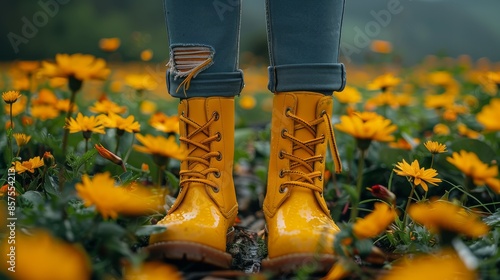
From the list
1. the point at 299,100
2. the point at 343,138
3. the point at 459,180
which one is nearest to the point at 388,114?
the point at 343,138

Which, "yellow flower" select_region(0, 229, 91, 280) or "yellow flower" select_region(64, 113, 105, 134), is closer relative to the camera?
"yellow flower" select_region(0, 229, 91, 280)

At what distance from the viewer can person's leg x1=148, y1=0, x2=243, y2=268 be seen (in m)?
1.16

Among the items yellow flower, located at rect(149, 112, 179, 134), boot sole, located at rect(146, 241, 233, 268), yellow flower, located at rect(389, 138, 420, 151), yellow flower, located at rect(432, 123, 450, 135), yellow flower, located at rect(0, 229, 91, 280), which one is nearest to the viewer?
yellow flower, located at rect(0, 229, 91, 280)

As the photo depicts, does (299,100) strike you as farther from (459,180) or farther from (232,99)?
(459,180)

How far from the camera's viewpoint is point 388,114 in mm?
2340

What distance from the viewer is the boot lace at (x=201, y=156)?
1.18 metres

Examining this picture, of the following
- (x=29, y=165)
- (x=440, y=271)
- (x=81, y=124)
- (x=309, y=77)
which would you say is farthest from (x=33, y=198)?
(x=440, y=271)

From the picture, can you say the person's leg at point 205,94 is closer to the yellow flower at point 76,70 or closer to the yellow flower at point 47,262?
the yellow flower at point 76,70

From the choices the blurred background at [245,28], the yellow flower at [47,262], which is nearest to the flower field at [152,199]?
the yellow flower at [47,262]

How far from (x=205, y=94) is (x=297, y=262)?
41cm

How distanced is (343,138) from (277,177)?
893 mm

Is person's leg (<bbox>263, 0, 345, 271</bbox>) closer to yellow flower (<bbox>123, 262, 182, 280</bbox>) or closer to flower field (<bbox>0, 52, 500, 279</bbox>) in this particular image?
flower field (<bbox>0, 52, 500, 279</bbox>)

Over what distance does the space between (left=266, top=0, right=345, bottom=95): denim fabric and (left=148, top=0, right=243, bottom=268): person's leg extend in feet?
0.32

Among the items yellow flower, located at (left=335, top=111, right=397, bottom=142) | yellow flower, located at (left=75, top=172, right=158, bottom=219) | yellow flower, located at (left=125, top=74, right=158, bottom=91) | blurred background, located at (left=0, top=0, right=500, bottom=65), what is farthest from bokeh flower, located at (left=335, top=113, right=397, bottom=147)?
blurred background, located at (left=0, top=0, right=500, bottom=65)
